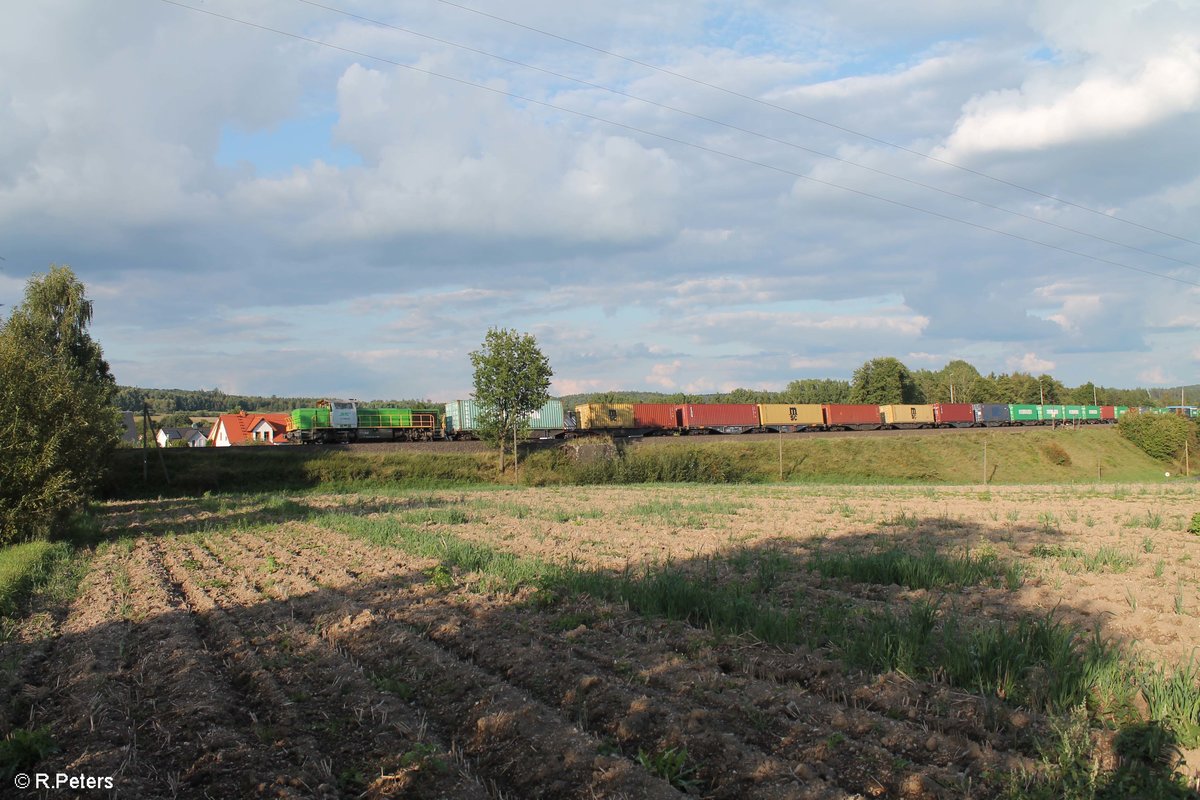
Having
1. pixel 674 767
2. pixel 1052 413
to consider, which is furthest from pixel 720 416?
pixel 674 767

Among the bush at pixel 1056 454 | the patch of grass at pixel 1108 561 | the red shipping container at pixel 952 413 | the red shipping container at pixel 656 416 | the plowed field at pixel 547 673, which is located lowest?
the bush at pixel 1056 454

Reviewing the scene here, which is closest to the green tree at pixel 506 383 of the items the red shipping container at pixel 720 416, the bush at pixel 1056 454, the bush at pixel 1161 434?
the red shipping container at pixel 720 416

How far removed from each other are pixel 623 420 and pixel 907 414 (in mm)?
37516

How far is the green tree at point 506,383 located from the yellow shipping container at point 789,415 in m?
30.8

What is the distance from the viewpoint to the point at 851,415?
257 feet

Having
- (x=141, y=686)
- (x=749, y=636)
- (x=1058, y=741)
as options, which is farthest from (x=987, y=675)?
(x=141, y=686)

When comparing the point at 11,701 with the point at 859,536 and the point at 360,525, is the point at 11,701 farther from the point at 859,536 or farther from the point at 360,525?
the point at 859,536

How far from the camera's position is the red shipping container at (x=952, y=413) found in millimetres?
86000

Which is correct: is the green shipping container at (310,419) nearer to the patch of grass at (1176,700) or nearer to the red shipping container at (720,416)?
the red shipping container at (720,416)

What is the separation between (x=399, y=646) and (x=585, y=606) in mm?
2584

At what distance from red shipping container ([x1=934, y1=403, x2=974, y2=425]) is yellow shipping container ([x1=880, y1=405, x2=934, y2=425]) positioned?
92 cm

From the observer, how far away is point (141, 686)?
7.68 metres

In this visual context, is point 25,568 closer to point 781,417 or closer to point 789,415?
point 781,417

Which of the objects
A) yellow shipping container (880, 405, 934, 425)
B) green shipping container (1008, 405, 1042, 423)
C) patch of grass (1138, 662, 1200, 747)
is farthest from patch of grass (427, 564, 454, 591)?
green shipping container (1008, 405, 1042, 423)
